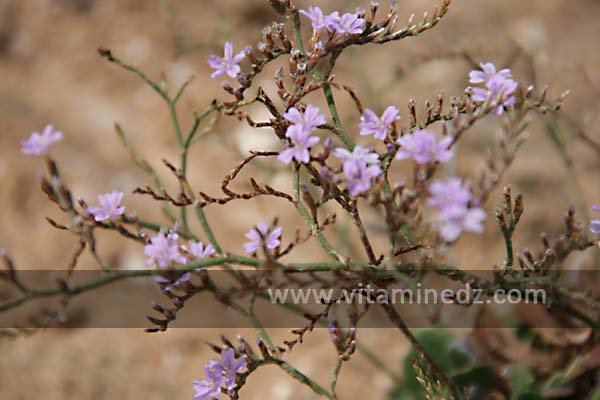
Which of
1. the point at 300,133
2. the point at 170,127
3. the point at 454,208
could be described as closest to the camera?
the point at 454,208

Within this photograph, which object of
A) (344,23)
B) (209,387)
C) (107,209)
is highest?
(344,23)

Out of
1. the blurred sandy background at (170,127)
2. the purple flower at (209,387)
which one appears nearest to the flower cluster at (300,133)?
the purple flower at (209,387)

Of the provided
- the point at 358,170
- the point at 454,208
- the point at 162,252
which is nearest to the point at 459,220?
the point at 454,208

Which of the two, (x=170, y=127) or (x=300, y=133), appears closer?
(x=300, y=133)

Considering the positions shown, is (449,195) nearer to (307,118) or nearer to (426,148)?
(426,148)

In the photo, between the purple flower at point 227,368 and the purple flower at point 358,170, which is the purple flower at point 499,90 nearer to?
the purple flower at point 358,170
